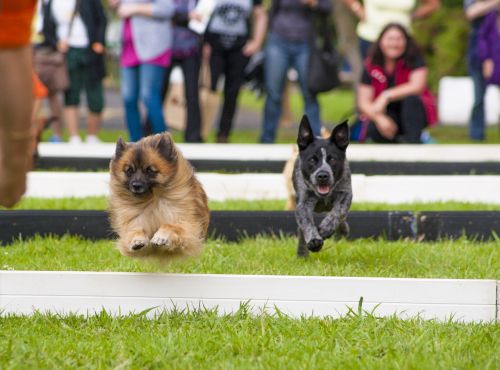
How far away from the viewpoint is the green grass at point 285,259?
624 centimetres

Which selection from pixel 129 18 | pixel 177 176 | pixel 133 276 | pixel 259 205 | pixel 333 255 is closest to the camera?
pixel 133 276

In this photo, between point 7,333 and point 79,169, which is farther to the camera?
point 79,169

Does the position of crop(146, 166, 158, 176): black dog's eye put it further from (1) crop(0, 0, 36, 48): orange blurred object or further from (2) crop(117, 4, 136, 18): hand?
(2) crop(117, 4, 136, 18): hand

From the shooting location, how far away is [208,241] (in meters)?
7.23

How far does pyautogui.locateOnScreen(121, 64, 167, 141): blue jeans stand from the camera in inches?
460

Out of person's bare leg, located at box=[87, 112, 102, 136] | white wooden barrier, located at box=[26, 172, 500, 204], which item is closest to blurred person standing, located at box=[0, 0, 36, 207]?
white wooden barrier, located at box=[26, 172, 500, 204]

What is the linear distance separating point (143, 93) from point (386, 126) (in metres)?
2.61

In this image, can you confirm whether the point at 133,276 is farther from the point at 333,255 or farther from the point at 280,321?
the point at 333,255

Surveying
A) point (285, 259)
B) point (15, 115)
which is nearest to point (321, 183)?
point (285, 259)

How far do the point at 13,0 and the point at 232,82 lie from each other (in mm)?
9650

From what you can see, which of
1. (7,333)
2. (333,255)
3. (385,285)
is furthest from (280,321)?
(333,255)

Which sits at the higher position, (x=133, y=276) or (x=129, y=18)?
(x=129, y=18)

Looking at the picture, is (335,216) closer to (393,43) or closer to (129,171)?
(129,171)

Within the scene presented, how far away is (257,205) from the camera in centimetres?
884
